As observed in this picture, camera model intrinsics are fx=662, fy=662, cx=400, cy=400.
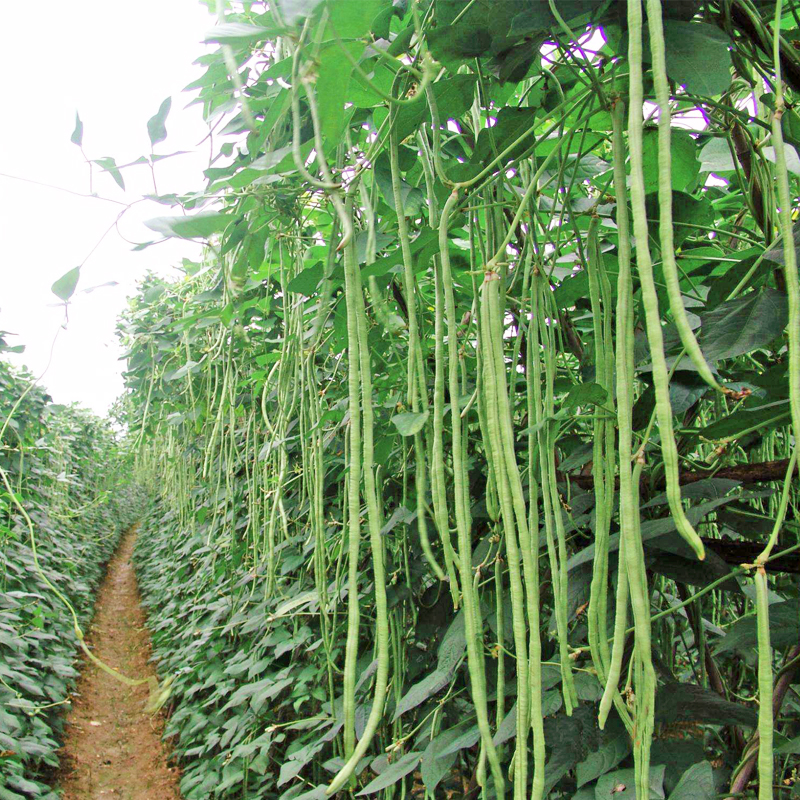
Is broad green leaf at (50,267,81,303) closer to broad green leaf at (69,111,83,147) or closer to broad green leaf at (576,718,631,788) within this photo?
broad green leaf at (69,111,83,147)

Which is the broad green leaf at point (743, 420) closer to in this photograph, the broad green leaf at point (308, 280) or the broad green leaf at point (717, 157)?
the broad green leaf at point (717, 157)

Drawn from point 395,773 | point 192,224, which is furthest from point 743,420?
point 395,773

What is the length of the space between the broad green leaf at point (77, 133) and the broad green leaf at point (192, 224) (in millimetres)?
169

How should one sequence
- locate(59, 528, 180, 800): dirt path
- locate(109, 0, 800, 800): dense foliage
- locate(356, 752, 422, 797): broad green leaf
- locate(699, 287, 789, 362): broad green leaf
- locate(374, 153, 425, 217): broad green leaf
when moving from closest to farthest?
locate(109, 0, 800, 800): dense foliage, locate(699, 287, 789, 362): broad green leaf, locate(374, 153, 425, 217): broad green leaf, locate(356, 752, 422, 797): broad green leaf, locate(59, 528, 180, 800): dirt path

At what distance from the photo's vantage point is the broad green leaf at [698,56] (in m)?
0.54

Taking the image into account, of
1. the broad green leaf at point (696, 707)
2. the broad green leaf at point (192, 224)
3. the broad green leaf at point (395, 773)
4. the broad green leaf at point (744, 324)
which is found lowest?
the broad green leaf at point (395, 773)

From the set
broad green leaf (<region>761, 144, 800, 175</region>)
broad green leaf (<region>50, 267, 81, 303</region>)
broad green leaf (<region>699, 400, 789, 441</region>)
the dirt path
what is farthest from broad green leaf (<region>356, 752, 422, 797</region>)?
the dirt path

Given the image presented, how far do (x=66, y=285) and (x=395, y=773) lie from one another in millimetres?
853

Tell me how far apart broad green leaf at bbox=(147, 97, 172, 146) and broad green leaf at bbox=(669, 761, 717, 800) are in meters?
0.98

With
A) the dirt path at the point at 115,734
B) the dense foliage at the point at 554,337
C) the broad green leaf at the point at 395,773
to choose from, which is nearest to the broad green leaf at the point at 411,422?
the dense foliage at the point at 554,337

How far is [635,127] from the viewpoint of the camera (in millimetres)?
362

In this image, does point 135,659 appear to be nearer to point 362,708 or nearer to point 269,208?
point 362,708

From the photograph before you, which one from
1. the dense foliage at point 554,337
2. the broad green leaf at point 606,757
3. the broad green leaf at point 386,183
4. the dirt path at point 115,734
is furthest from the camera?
the dirt path at point 115,734

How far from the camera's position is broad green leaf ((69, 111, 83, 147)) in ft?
2.66
